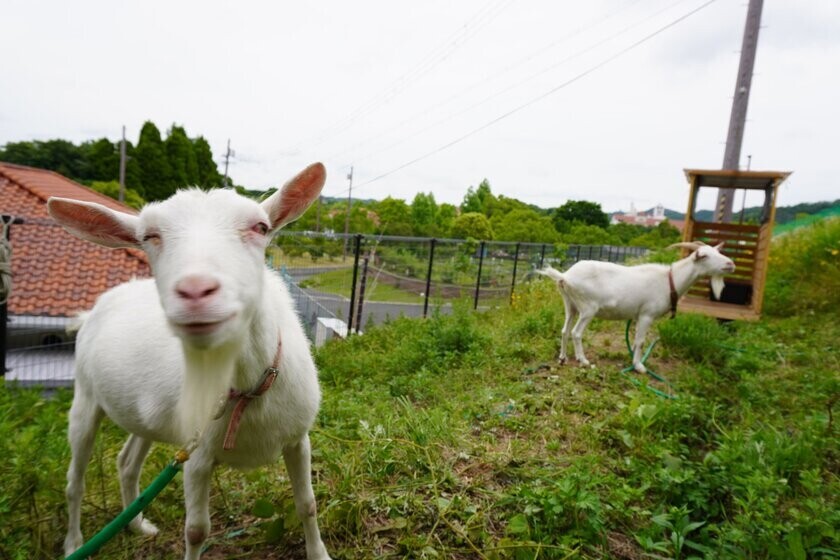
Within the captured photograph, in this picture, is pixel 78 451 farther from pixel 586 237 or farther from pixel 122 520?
pixel 586 237

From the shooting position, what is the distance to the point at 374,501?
2.24m

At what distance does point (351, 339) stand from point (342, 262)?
177 centimetres

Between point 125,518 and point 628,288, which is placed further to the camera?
point 628,288

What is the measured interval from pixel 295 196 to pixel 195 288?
0.59 metres

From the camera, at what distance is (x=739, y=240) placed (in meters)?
6.48

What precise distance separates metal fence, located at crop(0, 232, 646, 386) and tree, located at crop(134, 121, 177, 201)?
3575 cm

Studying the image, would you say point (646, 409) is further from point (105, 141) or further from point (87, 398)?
point (105, 141)

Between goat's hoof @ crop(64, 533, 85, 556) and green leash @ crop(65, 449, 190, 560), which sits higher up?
green leash @ crop(65, 449, 190, 560)

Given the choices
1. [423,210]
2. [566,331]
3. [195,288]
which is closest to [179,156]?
[423,210]

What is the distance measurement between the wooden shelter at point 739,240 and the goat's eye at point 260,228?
639cm

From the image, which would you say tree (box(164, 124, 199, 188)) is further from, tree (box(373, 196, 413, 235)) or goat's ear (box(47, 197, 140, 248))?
goat's ear (box(47, 197, 140, 248))

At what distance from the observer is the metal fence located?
6016mm

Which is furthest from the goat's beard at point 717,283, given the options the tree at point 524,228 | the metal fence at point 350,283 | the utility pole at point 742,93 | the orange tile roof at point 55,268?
the tree at point 524,228

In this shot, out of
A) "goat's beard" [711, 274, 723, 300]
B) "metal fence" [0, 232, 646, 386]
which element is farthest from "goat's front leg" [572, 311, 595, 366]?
Answer: "metal fence" [0, 232, 646, 386]
